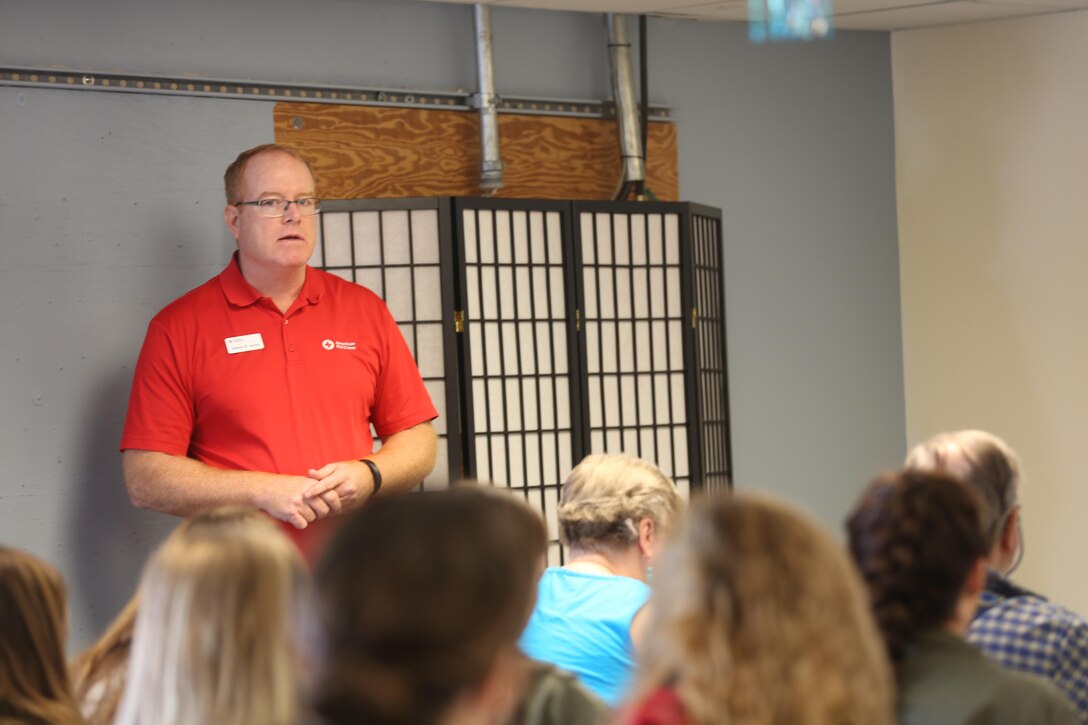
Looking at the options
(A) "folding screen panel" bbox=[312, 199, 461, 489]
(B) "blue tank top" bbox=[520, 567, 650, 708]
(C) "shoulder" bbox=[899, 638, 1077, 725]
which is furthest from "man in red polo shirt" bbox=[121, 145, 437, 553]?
(C) "shoulder" bbox=[899, 638, 1077, 725]

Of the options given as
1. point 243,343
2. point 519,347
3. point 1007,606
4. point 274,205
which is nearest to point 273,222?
point 274,205

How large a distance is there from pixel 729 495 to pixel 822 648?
182 millimetres

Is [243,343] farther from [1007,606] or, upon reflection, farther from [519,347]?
[1007,606]

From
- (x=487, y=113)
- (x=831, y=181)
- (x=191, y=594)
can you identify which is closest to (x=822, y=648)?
(x=191, y=594)

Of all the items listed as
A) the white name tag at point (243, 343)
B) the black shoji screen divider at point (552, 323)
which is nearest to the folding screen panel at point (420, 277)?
the black shoji screen divider at point (552, 323)

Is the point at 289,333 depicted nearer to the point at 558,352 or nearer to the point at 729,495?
the point at 558,352

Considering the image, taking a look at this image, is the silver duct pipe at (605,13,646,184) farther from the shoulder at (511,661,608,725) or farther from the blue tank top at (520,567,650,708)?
the shoulder at (511,661,608,725)

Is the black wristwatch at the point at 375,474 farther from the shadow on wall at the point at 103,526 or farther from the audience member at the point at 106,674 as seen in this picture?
the audience member at the point at 106,674

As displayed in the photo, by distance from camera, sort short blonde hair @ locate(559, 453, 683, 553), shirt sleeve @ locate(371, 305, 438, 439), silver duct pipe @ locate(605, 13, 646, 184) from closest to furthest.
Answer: short blonde hair @ locate(559, 453, 683, 553) → shirt sleeve @ locate(371, 305, 438, 439) → silver duct pipe @ locate(605, 13, 646, 184)

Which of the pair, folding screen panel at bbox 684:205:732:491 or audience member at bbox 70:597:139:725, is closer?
audience member at bbox 70:597:139:725

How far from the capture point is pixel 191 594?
150cm

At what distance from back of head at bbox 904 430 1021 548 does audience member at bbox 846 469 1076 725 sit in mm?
542

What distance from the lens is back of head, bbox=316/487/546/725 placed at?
1192 millimetres

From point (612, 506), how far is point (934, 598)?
1.21 meters
